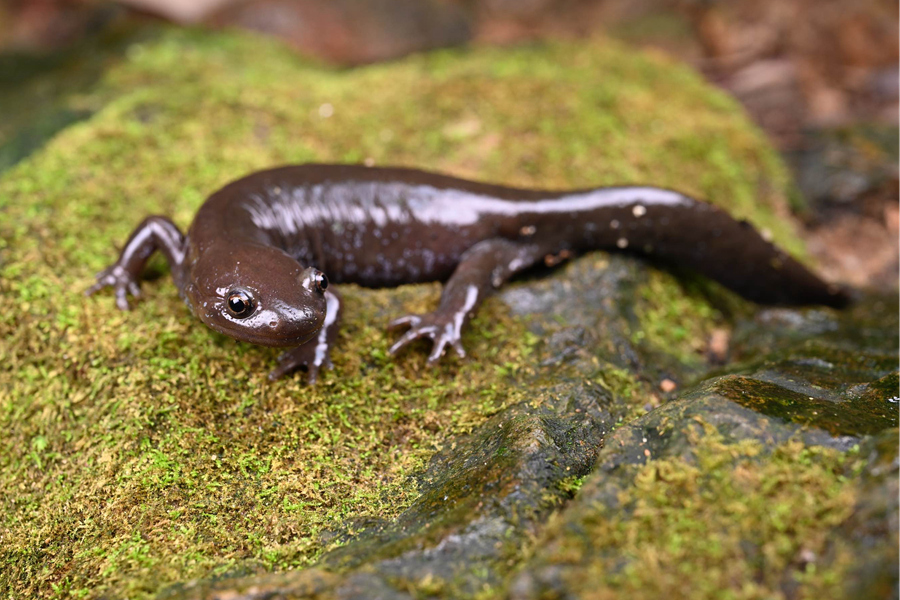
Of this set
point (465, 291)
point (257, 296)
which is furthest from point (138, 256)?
point (465, 291)

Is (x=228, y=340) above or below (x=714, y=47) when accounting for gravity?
below

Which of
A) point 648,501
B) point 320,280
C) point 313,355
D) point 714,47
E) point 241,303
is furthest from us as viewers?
point 714,47

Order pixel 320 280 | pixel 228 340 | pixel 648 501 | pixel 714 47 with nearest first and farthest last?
1. pixel 648 501
2. pixel 320 280
3. pixel 228 340
4. pixel 714 47

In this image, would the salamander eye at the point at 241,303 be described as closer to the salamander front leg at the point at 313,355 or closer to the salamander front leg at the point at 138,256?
the salamander front leg at the point at 313,355

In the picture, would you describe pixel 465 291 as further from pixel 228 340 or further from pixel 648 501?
pixel 648 501

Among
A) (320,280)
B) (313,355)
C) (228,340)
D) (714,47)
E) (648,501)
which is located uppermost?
(714,47)

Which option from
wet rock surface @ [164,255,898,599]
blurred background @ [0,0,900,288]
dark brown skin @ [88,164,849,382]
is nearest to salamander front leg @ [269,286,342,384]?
dark brown skin @ [88,164,849,382]
